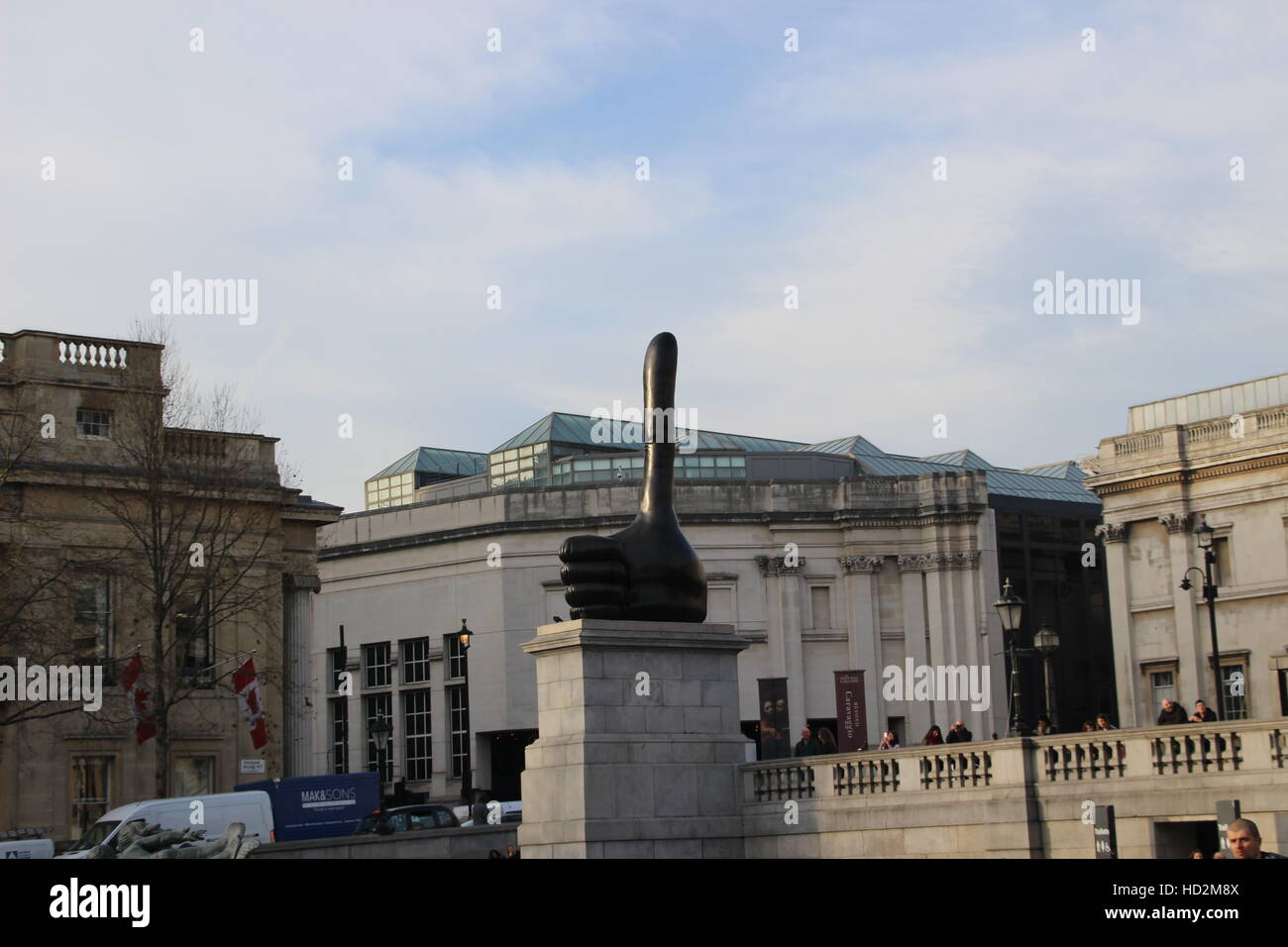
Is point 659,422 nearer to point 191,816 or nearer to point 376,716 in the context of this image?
point 191,816

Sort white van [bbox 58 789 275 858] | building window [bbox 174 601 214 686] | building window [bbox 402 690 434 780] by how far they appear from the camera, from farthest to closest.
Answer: building window [bbox 402 690 434 780] < building window [bbox 174 601 214 686] < white van [bbox 58 789 275 858]

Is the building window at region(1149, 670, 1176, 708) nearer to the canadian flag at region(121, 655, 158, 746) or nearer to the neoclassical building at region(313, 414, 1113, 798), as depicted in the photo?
the neoclassical building at region(313, 414, 1113, 798)

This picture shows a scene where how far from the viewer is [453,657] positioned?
7356 cm

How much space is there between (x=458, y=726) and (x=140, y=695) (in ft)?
98.3

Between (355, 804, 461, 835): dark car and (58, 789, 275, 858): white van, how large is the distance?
220 cm

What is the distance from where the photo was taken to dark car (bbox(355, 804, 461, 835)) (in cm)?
3812

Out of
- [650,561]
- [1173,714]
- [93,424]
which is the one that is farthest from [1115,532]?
[650,561]

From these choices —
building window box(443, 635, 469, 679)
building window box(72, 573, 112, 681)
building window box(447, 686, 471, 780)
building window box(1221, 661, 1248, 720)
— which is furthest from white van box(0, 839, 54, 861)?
building window box(1221, 661, 1248, 720)

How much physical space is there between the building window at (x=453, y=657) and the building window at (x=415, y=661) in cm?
105

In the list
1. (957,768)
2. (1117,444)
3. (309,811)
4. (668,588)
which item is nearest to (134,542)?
(309,811)

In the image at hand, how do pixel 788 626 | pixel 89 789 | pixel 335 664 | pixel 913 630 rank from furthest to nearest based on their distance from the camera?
1. pixel 335 664
2. pixel 913 630
3. pixel 788 626
4. pixel 89 789

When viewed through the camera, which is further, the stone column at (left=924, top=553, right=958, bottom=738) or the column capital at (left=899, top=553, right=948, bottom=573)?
the column capital at (left=899, top=553, right=948, bottom=573)

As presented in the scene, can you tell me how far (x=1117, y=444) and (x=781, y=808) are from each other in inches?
A: 1684

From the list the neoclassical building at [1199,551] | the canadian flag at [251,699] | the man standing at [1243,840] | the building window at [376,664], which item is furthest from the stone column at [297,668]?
the man standing at [1243,840]
